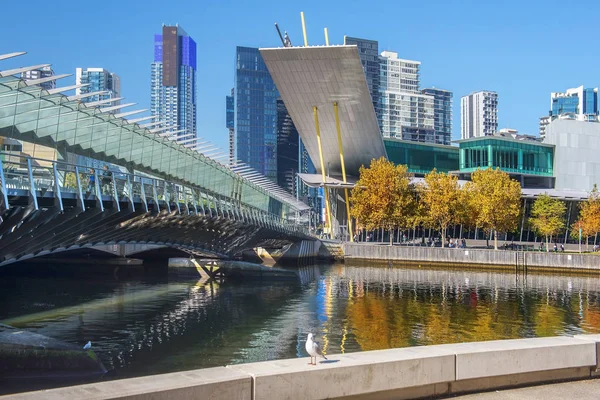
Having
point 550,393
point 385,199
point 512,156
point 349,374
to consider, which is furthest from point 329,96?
point 349,374

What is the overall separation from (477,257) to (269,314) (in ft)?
123

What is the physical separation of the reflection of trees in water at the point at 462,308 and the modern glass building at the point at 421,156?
48.8m

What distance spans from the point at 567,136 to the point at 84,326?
3215 inches

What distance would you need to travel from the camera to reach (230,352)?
22094 millimetres

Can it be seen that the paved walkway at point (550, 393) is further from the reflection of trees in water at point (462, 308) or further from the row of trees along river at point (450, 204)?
the row of trees along river at point (450, 204)

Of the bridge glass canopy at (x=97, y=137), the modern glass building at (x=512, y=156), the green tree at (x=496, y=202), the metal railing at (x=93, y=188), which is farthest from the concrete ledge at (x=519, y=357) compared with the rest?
the modern glass building at (x=512, y=156)

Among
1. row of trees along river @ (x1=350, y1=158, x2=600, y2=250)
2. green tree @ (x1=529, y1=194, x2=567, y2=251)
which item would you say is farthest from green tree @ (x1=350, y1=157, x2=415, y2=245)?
green tree @ (x1=529, y1=194, x2=567, y2=251)

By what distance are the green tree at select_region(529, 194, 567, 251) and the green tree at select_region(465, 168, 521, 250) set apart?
558 centimetres

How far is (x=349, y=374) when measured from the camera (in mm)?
7473

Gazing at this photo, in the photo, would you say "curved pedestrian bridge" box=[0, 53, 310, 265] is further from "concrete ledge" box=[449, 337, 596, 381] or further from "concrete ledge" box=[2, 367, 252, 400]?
"concrete ledge" box=[449, 337, 596, 381]

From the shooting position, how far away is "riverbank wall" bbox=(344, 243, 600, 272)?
59500 mm

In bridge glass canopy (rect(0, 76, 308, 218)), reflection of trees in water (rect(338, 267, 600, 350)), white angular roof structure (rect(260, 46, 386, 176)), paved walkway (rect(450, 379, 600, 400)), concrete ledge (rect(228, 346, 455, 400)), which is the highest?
white angular roof structure (rect(260, 46, 386, 176))

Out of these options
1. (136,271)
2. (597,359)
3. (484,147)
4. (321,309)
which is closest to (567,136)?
(484,147)

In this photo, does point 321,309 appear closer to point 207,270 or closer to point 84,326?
point 84,326
